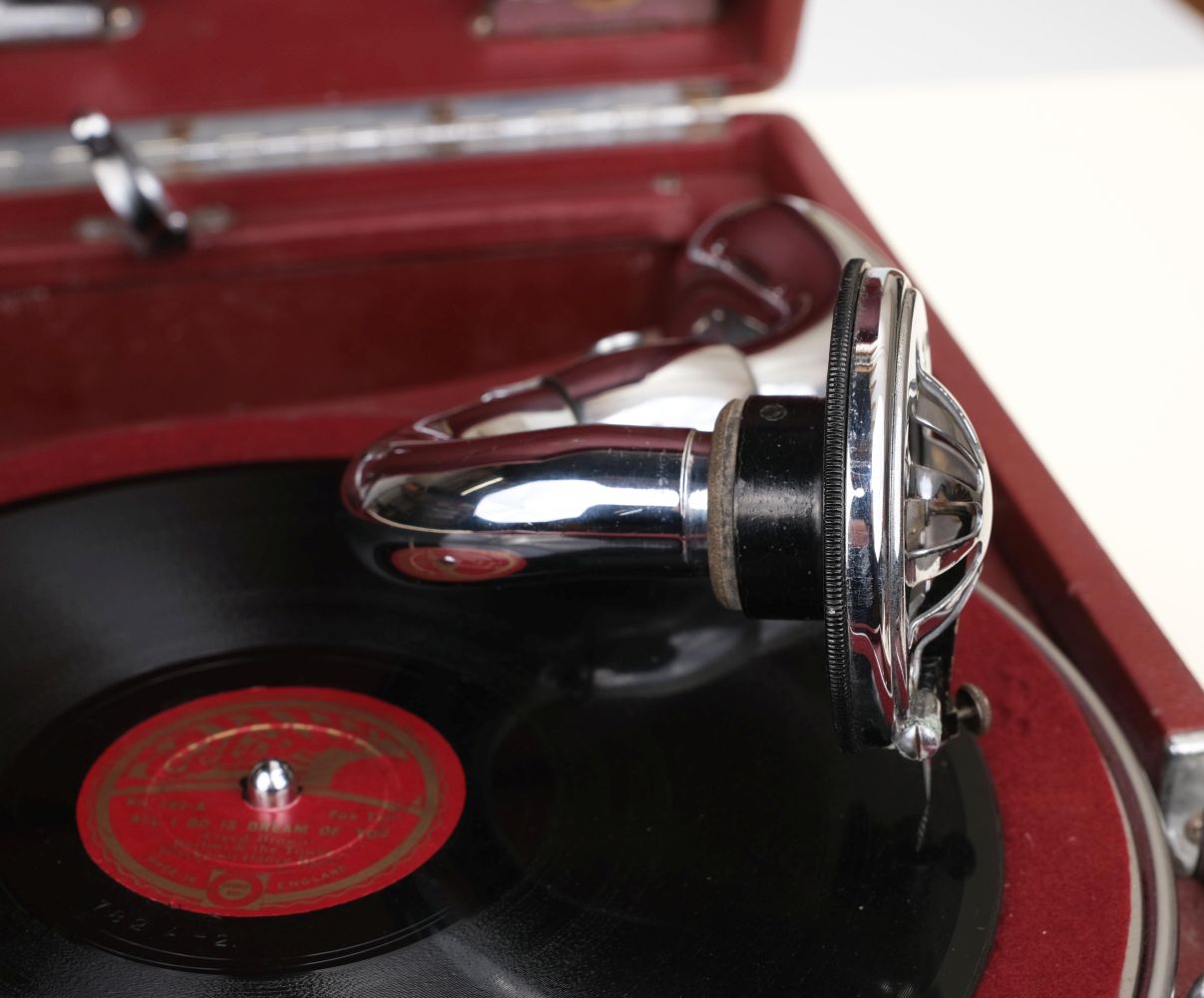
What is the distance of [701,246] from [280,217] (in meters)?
0.46

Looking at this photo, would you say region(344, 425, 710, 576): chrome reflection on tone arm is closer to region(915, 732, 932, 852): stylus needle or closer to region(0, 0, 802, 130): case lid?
region(915, 732, 932, 852): stylus needle

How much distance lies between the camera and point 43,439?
1454 millimetres

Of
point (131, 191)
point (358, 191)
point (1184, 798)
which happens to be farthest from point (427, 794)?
point (358, 191)

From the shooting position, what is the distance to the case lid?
4.69 ft

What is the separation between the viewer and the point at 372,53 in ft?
4.84

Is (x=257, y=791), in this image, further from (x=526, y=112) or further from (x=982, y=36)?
(x=982, y=36)

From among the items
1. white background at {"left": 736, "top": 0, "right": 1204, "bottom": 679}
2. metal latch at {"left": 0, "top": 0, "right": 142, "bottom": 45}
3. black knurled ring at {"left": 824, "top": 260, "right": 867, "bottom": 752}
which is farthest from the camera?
metal latch at {"left": 0, "top": 0, "right": 142, "bottom": 45}

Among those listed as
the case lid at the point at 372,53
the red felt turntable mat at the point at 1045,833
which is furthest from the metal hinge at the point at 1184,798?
the case lid at the point at 372,53

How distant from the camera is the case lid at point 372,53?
143 centimetres

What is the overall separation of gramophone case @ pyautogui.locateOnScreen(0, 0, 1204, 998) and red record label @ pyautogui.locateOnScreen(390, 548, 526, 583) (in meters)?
0.60

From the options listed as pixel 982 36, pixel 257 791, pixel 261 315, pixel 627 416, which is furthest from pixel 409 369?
pixel 982 36

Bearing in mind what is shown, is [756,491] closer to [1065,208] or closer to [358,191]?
[358,191]

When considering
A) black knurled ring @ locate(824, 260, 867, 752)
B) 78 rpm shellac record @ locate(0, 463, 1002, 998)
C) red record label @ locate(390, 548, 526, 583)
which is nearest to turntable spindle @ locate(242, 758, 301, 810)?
78 rpm shellac record @ locate(0, 463, 1002, 998)

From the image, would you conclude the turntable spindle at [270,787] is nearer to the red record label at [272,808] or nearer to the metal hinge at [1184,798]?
the red record label at [272,808]
